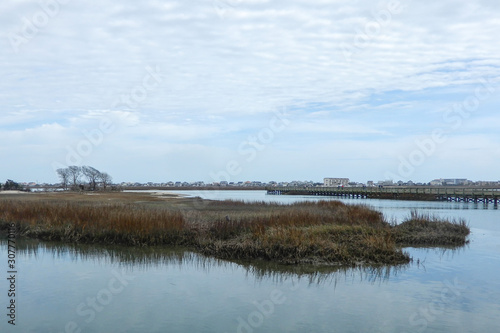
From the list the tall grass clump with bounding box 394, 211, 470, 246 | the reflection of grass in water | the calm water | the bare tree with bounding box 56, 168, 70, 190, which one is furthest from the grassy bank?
the bare tree with bounding box 56, 168, 70, 190

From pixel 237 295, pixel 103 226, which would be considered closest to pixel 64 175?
pixel 103 226

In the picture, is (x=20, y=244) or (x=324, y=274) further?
(x=20, y=244)

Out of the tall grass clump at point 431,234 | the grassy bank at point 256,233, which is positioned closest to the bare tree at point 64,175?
the grassy bank at point 256,233

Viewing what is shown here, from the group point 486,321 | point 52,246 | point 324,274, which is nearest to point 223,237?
point 324,274

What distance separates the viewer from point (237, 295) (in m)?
12.9

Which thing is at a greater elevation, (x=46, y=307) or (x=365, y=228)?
(x=365, y=228)

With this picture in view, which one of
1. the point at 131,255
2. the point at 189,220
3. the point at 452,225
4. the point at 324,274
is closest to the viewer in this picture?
the point at 324,274

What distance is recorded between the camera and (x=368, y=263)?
1658 cm

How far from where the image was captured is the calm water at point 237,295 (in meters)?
10.4

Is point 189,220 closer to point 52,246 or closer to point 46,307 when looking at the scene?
point 52,246

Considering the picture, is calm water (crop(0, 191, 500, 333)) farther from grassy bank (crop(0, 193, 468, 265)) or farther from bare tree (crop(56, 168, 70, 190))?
bare tree (crop(56, 168, 70, 190))

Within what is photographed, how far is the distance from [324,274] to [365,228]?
5.27m

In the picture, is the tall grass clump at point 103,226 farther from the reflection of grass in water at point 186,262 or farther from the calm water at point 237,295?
the calm water at point 237,295

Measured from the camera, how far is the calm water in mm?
10375
